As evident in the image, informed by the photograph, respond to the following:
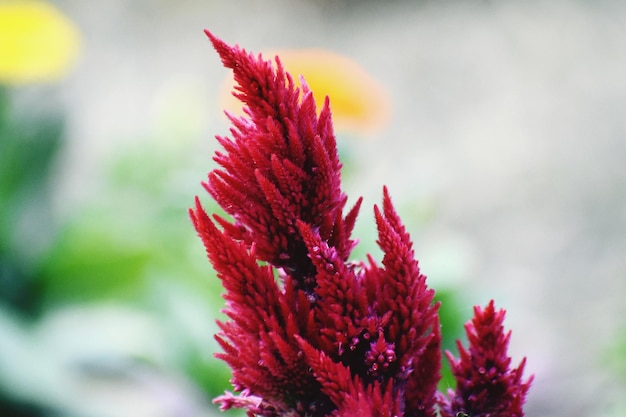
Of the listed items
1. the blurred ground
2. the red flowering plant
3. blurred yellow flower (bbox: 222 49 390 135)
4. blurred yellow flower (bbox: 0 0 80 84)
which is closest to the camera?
the red flowering plant

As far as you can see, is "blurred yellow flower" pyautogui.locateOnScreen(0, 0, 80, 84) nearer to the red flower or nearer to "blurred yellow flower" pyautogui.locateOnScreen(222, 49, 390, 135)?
"blurred yellow flower" pyautogui.locateOnScreen(222, 49, 390, 135)

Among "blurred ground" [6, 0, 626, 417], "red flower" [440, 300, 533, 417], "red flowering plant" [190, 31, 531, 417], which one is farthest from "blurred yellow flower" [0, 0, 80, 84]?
"red flower" [440, 300, 533, 417]

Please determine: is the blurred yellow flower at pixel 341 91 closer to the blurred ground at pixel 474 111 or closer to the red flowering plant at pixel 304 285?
the blurred ground at pixel 474 111

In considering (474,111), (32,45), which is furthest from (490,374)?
(474,111)

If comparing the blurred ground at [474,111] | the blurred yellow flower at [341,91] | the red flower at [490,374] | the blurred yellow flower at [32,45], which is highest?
A: the blurred ground at [474,111]

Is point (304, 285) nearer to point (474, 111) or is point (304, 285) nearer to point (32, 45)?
point (32, 45)

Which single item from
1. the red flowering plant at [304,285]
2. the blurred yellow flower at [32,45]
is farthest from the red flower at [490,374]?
the blurred yellow flower at [32,45]

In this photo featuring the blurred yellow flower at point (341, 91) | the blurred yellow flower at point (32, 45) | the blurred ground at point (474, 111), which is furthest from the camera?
the blurred ground at point (474, 111)
